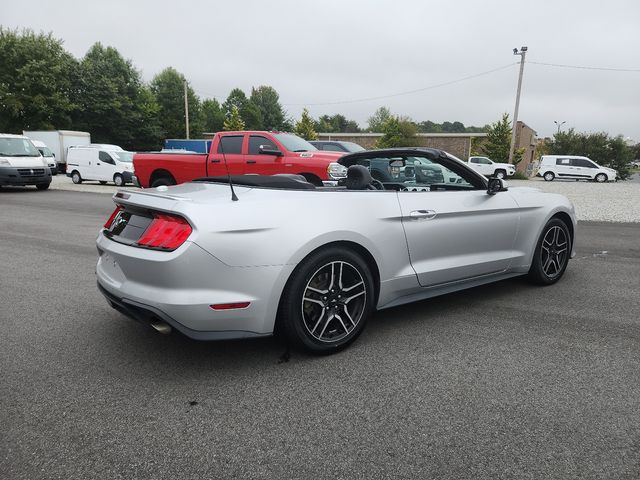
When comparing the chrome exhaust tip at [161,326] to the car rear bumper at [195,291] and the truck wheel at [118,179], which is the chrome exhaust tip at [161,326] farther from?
the truck wheel at [118,179]

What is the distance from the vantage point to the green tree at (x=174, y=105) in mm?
56781

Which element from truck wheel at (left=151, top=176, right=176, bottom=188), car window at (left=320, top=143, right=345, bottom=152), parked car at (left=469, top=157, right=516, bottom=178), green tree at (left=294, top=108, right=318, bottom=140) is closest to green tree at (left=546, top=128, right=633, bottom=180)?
parked car at (left=469, top=157, right=516, bottom=178)

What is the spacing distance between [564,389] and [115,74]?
5424 cm

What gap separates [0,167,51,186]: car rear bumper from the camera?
14.9 m

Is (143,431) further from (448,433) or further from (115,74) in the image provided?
(115,74)

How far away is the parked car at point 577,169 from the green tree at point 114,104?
39.0 m

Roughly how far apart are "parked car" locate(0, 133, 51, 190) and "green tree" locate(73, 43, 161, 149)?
31.1m

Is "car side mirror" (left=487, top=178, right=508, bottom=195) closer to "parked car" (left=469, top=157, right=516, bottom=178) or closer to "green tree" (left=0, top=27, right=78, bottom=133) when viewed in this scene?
"parked car" (left=469, top=157, right=516, bottom=178)

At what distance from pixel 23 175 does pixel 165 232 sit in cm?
1548

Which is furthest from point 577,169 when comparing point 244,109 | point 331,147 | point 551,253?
point 244,109

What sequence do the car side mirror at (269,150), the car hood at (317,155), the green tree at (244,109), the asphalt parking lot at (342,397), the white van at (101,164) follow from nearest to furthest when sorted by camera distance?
the asphalt parking lot at (342,397) → the car hood at (317,155) → the car side mirror at (269,150) → the white van at (101,164) → the green tree at (244,109)

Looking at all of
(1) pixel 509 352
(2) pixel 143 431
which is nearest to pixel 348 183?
(1) pixel 509 352

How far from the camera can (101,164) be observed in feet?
66.1

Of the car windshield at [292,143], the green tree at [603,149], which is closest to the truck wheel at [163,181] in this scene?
the car windshield at [292,143]
